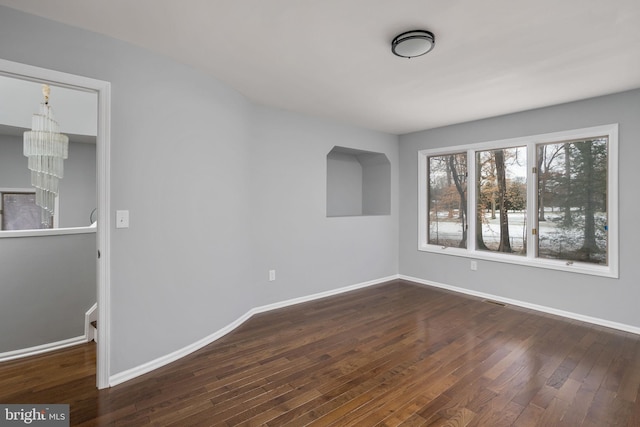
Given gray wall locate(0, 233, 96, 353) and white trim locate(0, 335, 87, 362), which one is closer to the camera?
white trim locate(0, 335, 87, 362)

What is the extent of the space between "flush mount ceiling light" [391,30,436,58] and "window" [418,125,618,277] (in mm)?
2474

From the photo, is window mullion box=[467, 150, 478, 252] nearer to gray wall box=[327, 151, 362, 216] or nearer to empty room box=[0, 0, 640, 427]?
empty room box=[0, 0, 640, 427]

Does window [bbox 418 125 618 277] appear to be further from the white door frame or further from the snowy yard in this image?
the white door frame

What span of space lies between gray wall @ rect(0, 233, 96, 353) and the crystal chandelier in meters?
0.82

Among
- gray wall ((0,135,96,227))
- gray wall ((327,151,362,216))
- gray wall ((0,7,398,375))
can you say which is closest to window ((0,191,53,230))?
gray wall ((0,135,96,227))

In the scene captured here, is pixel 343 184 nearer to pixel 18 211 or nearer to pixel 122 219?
pixel 122 219

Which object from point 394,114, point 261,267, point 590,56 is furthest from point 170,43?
point 590,56

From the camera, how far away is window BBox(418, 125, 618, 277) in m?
3.46

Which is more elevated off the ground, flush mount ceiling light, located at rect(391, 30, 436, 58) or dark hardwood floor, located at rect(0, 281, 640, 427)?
flush mount ceiling light, located at rect(391, 30, 436, 58)

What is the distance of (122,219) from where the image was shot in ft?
7.51

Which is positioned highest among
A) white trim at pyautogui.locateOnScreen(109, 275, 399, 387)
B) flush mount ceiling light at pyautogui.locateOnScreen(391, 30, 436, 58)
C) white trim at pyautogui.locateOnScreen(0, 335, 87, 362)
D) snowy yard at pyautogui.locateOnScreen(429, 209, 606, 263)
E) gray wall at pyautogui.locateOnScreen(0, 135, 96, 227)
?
flush mount ceiling light at pyautogui.locateOnScreen(391, 30, 436, 58)

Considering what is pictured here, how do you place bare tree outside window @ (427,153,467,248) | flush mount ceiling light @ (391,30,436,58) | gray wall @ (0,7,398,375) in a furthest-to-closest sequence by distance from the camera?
1. bare tree outside window @ (427,153,467,248)
2. gray wall @ (0,7,398,375)
3. flush mount ceiling light @ (391,30,436,58)

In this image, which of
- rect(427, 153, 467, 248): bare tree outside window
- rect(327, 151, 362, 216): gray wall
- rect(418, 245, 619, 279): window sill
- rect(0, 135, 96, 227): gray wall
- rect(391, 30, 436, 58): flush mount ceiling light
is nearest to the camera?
rect(391, 30, 436, 58): flush mount ceiling light

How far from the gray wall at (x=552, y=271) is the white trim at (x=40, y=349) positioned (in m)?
4.42
